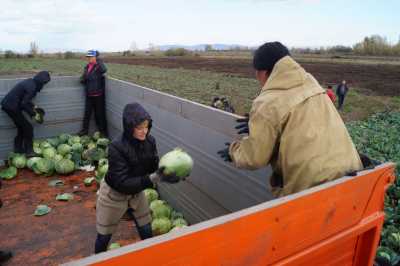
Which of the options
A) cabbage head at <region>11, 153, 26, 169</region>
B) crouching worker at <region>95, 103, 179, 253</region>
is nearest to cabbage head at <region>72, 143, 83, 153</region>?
cabbage head at <region>11, 153, 26, 169</region>

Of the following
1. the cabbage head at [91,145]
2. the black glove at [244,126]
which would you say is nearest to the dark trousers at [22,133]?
the cabbage head at [91,145]

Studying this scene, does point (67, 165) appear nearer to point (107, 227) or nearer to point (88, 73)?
point (88, 73)

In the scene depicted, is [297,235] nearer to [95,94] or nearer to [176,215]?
[176,215]

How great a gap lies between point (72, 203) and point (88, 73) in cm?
321

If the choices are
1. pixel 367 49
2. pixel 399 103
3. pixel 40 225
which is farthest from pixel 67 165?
pixel 367 49

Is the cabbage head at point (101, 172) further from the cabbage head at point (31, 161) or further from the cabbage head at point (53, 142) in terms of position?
the cabbage head at point (53, 142)

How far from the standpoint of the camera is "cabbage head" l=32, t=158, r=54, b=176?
6520 mm

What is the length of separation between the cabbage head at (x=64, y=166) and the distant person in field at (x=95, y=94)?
143 centimetres

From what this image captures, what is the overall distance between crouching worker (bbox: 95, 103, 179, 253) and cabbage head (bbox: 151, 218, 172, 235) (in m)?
0.88

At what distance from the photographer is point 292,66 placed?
259 cm

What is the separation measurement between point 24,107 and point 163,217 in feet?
12.0

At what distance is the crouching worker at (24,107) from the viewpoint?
262 inches

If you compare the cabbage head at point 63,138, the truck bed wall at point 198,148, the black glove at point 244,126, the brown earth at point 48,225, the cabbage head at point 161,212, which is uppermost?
the black glove at point 244,126

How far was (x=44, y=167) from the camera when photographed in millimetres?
6512
